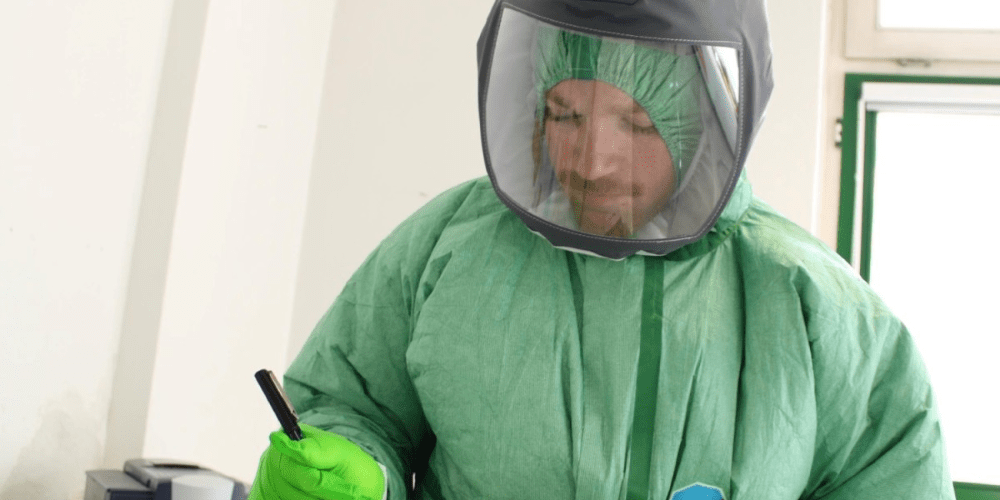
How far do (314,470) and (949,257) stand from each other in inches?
70.9

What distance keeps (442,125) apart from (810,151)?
0.82 m

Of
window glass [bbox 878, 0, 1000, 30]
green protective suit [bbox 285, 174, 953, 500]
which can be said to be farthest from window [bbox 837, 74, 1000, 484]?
green protective suit [bbox 285, 174, 953, 500]

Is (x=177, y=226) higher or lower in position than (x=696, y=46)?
lower

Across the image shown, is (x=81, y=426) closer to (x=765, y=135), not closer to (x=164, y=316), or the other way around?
(x=164, y=316)

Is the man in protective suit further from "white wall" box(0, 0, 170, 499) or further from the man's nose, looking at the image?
"white wall" box(0, 0, 170, 499)

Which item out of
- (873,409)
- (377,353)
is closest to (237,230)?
(377,353)

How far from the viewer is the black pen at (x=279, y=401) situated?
86cm

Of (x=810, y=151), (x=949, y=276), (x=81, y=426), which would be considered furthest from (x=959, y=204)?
(x=81, y=426)

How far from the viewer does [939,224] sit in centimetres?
224

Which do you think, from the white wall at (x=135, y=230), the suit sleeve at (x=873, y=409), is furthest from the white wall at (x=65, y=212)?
the suit sleeve at (x=873, y=409)

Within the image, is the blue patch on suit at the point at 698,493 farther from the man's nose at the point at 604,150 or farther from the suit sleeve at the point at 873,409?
the man's nose at the point at 604,150

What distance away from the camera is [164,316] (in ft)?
4.97

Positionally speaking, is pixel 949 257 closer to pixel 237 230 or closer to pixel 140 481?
pixel 237 230

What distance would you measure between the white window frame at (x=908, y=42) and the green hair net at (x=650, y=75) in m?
1.36
